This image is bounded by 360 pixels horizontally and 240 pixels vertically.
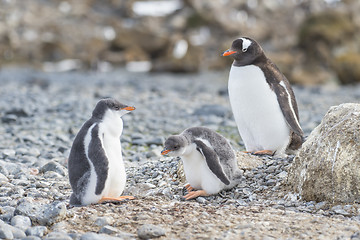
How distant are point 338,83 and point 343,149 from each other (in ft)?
49.3

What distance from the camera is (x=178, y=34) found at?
30516mm

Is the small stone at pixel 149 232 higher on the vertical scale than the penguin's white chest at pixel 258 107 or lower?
lower

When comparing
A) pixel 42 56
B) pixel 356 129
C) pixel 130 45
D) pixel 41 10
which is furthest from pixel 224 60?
pixel 356 129

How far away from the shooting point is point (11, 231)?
11.4 feet

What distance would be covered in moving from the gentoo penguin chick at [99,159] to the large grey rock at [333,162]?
1.48 metres

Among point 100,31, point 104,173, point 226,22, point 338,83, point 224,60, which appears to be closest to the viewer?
point 104,173

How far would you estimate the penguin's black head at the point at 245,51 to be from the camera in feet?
18.5

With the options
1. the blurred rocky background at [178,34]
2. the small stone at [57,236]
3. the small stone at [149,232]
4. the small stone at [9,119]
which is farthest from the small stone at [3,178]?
the blurred rocky background at [178,34]

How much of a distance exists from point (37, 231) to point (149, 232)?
0.74 metres

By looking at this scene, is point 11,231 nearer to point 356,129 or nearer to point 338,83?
point 356,129

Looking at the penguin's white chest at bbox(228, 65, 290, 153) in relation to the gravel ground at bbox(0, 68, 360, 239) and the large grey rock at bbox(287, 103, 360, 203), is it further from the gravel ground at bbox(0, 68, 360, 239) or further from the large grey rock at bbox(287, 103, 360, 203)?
the large grey rock at bbox(287, 103, 360, 203)

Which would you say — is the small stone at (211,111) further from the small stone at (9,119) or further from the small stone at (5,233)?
the small stone at (5,233)

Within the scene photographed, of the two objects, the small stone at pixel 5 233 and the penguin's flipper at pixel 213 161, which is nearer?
the small stone at pixel 5 233

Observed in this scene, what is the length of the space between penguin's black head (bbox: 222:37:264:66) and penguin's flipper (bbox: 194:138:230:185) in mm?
1515
